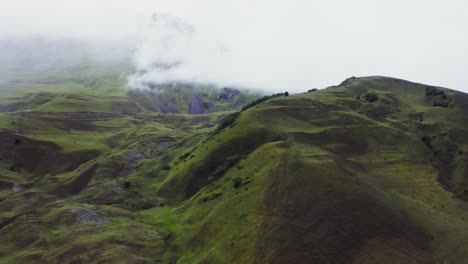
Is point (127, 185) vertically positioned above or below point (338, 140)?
below

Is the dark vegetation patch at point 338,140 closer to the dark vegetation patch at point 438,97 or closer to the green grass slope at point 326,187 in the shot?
the green grass slope at point 326,187

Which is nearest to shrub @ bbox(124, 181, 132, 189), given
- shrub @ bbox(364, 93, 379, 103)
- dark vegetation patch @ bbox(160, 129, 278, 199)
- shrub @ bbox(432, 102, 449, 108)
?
dark vegetation patch @ bbox(160, 129, 278, 199)

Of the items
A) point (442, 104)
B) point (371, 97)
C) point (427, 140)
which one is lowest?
point (427, 140)

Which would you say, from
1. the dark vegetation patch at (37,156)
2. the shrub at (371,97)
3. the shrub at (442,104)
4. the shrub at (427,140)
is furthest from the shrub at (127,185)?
the shrub at (442,104)

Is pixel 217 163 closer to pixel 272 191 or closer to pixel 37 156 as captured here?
pixel 272 191

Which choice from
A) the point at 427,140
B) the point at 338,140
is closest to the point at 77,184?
the point at 338,140

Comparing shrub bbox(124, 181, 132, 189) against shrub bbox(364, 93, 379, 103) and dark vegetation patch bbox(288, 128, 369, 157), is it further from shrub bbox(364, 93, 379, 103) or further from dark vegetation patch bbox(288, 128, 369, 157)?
shrub bbox(364, 93, 379, 103)

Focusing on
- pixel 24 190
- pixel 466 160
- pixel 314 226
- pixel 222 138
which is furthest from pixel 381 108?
pixel 24 190

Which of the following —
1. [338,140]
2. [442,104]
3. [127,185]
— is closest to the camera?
[338,140]

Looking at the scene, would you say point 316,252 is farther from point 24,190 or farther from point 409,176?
point 24,190
